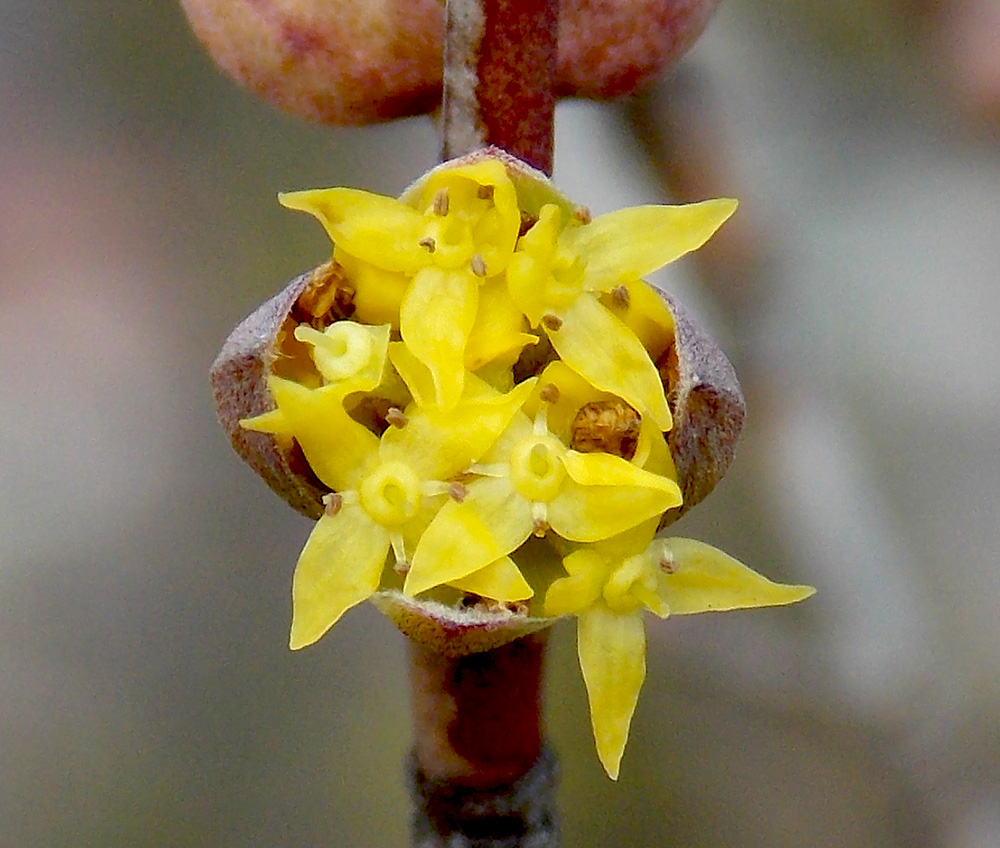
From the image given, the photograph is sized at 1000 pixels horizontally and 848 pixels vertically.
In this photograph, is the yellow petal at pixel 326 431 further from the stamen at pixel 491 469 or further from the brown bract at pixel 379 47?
the brown bract at pixel 379 47

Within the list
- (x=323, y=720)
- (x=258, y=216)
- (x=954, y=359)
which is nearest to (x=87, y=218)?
(x=258, y=216)

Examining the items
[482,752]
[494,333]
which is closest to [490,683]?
[482,752]

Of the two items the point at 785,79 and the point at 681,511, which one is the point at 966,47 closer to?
the point at 785,79

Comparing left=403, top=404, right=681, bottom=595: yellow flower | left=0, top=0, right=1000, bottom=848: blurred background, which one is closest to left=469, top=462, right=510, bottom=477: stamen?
left=403, top=404, right=681, bottom=595: yellow flower

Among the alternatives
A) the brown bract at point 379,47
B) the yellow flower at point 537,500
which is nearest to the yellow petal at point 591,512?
the yellow flower at point 537,500

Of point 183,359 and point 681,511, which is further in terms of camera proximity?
point 183,359

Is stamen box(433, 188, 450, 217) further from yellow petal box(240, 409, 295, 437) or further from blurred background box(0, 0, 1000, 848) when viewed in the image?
blurred background box(0, 0, 1000, 848)

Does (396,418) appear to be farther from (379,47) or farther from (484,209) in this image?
(379,47)

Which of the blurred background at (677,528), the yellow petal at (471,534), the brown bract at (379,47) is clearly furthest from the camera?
the blurred background at (677,528)
